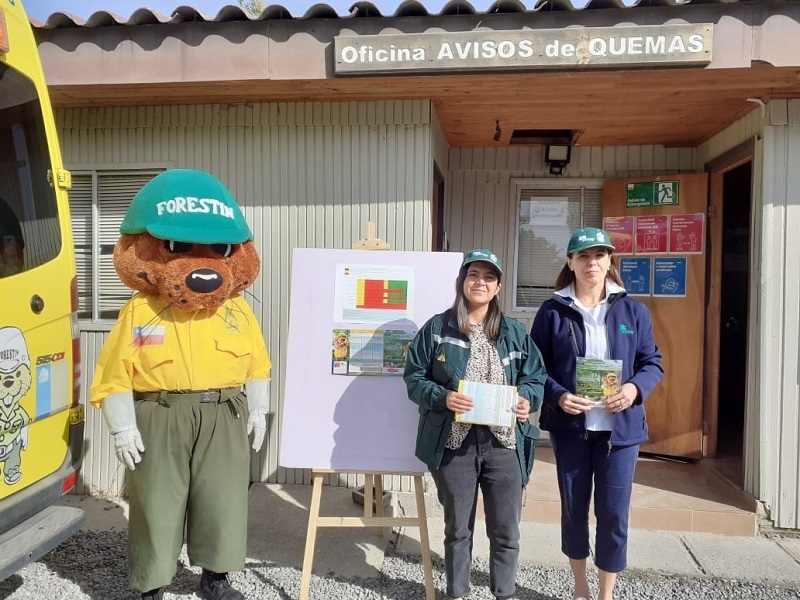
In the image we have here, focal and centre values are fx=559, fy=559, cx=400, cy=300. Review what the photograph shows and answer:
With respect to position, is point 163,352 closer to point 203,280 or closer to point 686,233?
point 203,280

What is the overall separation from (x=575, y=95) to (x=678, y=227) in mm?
1744

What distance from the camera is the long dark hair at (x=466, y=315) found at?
101 inches

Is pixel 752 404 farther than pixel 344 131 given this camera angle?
No

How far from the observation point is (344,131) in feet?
12.9

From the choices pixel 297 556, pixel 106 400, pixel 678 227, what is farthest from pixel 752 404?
pixel 106 400

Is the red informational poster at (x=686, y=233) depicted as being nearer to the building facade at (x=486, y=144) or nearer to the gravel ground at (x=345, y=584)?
the building facade at (x=486, y=144)

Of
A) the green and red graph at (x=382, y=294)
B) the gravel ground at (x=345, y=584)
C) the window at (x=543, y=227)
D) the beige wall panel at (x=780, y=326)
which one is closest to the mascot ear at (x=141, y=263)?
the green and red graph at (x=382, y=294)

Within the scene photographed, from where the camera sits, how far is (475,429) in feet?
8.37

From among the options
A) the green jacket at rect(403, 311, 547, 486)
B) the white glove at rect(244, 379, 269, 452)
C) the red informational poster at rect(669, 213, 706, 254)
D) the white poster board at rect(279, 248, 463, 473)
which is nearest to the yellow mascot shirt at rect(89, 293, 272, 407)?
the white glove at rect(244, 379, 269, 452)

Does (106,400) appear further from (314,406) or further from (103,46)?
(103,46)

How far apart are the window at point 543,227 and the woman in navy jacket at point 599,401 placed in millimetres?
2389

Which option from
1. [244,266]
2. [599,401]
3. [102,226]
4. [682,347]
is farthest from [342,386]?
[682,347]

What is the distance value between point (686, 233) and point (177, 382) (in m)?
4.07

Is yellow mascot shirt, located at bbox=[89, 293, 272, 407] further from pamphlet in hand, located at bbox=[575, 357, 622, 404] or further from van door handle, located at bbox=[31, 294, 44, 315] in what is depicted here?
pamphlet in hand, located at bbox=[575, 357, 622, 404]
